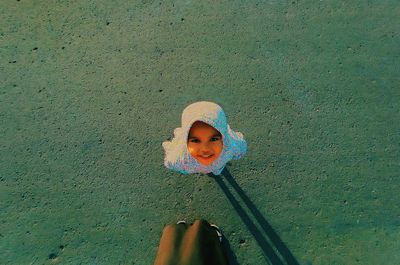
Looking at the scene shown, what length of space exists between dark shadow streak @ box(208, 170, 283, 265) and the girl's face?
1.04 metres

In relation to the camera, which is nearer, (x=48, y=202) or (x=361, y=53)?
(x=48, y=202)

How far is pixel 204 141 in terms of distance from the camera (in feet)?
8.25

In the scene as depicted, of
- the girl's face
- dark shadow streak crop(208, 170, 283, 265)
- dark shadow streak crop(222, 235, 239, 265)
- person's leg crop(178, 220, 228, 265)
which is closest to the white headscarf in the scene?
the girl's face

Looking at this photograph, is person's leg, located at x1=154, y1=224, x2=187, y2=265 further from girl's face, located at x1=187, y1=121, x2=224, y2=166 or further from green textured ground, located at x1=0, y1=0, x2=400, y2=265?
girl's face, located at x1=187, y1=121, x2=224, y2=166

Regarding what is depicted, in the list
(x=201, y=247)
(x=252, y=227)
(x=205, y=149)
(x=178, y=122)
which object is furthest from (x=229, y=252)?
(x=205, y=149)

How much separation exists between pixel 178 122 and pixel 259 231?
1218 millimetres

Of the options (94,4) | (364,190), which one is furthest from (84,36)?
(364,190)

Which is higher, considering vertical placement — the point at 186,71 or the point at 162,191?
the point at 186,71

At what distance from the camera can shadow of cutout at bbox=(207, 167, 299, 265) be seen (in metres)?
3.49

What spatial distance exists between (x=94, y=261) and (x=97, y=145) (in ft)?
3.34

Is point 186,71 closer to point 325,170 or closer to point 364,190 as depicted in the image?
point 325,170

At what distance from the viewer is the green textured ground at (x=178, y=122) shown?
351 cm

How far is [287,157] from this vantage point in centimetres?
362

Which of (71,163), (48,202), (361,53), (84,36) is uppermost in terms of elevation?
(84,36)
